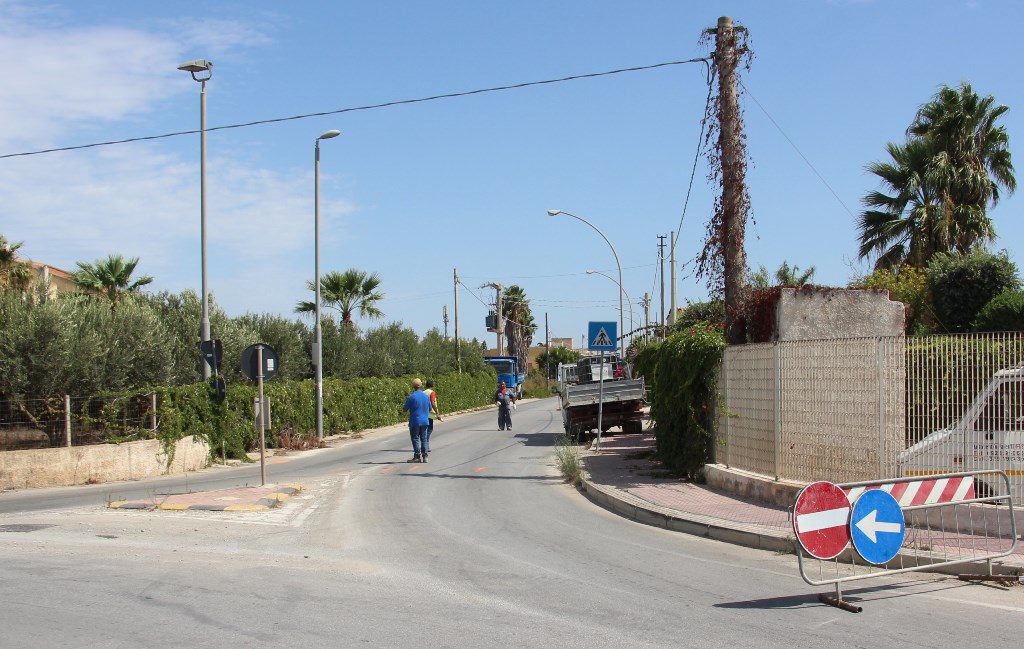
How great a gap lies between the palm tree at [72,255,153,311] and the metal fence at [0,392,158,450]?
1285cm

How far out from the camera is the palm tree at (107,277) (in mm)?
29578

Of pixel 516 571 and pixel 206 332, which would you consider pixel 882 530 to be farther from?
pixel 206 332

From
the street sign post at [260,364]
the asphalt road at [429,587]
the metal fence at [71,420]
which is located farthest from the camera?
the metal fence at [71,420]

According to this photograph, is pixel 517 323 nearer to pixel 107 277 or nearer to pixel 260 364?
pixel 107 277

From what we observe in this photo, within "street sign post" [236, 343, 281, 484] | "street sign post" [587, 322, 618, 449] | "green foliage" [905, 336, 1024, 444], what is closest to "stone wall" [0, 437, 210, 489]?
"street sign post" [236, 343, 281, 484]

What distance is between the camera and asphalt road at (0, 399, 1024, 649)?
616 centimetres

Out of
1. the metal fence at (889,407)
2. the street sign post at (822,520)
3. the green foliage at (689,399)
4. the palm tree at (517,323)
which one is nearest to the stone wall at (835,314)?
the green foliage at (689,399)

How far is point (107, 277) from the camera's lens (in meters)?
30.1

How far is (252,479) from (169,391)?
9.89 feet

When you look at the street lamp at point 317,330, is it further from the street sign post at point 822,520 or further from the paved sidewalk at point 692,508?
the street sign post at point 822,520

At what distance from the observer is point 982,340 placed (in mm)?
9586

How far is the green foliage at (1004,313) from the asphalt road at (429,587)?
15.2m

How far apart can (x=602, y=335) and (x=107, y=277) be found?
60.8 feet

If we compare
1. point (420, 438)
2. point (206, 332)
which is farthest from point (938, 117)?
point (206, 332)
